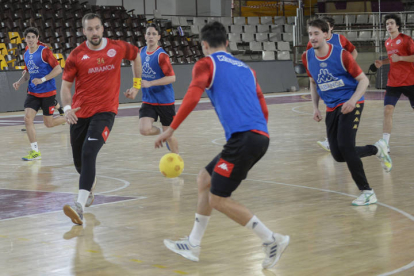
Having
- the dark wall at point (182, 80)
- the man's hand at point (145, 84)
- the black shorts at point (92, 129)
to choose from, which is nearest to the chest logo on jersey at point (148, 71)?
the man's hand at point (145, 84)

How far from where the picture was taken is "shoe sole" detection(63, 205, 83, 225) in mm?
6332

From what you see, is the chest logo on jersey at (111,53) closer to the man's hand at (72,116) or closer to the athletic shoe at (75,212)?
the man's hand at (72,116)

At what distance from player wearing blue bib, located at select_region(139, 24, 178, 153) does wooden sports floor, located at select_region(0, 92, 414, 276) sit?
0.73 meters

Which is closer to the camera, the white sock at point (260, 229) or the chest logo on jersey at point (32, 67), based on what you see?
the white sock at point (260, 229)

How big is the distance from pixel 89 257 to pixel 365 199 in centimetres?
323

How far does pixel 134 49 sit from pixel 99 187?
206 centimetres

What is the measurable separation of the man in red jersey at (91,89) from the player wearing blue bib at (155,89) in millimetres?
2339

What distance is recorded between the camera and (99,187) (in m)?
8.66

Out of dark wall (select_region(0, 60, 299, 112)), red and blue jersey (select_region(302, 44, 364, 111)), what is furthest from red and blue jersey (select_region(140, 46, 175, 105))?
dark wall (select_region(0, 60, 299, 112))

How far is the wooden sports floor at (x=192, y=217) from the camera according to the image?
5.09 m

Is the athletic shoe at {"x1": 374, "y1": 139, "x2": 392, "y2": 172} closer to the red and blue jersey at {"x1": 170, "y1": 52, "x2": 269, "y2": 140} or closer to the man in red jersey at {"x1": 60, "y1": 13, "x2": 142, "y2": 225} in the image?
the man in red jersey at {"x1": 60, "y1": 13, "x2": 142, "y2": 225}

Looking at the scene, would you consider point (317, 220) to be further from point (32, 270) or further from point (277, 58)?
point (277, 58)

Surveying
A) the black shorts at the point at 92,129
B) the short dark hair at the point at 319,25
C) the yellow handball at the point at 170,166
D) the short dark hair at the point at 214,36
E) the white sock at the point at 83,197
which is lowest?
the white sock at the point at 83,197

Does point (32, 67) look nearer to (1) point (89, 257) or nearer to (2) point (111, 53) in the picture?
(2) point (111, 53)
